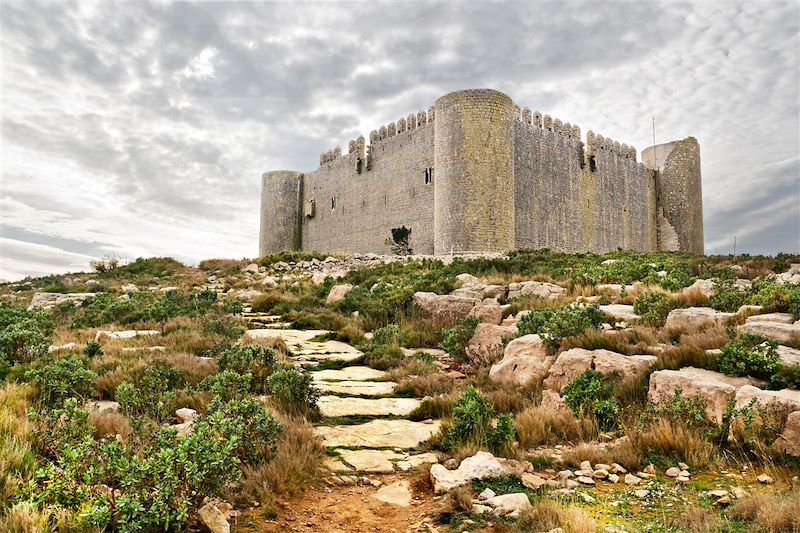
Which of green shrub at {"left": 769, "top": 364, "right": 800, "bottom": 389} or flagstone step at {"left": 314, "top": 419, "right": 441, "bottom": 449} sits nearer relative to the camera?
green shrub at {"left": 769, "top": 364, "right": 800, "bottom": 389}

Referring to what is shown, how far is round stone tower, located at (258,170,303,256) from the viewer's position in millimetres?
39812

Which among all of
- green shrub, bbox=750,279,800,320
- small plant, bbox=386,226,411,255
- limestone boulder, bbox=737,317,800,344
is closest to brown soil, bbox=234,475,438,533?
limestone boulder, bbox=737,317,800,344

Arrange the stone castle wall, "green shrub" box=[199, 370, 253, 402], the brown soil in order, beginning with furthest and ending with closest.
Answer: the stone castle wall → "green shrub" box=[199, 370, 253, 402] → the brown soil

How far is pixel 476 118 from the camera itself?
24.3 metres

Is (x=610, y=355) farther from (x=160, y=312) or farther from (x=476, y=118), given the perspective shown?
(x=476, y=118)

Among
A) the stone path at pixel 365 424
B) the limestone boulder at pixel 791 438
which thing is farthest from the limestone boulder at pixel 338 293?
the limestone boulder at pixel 791 438

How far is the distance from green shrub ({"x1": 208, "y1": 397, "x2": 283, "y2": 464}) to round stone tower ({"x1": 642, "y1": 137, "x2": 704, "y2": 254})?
38176 millimetres

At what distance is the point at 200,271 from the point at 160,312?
Answer: 13.7 m

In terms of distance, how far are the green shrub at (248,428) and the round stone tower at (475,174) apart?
1984 cm

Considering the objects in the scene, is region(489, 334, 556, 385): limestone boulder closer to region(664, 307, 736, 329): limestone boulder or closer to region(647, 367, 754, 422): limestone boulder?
region(647, 367, 754, 422): limestone boulder

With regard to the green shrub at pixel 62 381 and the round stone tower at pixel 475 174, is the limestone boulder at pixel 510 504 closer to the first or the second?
the green shrub at pixel 62 381

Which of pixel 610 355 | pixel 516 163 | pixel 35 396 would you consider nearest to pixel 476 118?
pixel 516 163

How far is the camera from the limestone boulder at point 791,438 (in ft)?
A: 13.8

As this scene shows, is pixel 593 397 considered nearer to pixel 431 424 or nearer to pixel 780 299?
pixel 431 424
